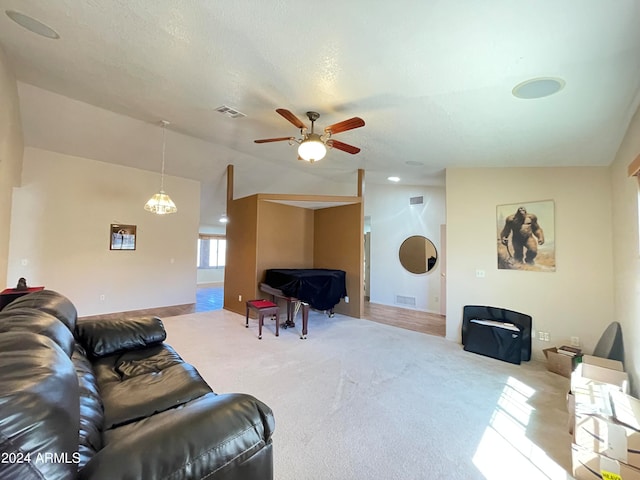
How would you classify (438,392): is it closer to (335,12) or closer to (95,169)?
(335,12)

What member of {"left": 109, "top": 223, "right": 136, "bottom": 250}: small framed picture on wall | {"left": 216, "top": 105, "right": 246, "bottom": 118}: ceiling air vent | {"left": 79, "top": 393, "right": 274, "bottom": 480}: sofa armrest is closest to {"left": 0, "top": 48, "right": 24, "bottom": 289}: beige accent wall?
{"left": 109, "top": 223, "right": 136, "bottom": 250}: small framed picture on wall

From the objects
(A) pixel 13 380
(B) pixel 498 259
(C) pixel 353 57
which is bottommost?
(A) pixel 13 380

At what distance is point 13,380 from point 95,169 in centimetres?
617

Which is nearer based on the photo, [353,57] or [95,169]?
[353,57]

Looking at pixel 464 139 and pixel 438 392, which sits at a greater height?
pixel 464 139

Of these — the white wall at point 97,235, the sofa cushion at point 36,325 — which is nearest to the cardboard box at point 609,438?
the sofa cushion at point 36,325

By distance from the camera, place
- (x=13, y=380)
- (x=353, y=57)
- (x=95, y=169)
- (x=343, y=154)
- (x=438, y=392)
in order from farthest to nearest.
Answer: (x=95, y=169) → (x=343, y=154) → (x=438, y=392) → (x=353, y=57) → (x=13, y=380)

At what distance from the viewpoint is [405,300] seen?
23.0 ft

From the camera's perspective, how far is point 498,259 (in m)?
4.03

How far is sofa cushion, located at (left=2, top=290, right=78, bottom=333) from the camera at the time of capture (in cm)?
187

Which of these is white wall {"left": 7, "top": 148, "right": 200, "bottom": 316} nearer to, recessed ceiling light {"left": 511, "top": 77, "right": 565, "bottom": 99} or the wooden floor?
the wooden floor

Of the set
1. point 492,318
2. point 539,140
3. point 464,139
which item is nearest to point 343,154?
point 464,139

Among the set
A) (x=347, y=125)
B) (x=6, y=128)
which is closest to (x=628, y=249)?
(x=347, y=125)

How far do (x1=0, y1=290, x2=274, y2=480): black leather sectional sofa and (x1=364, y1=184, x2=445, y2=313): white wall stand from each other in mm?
5774
